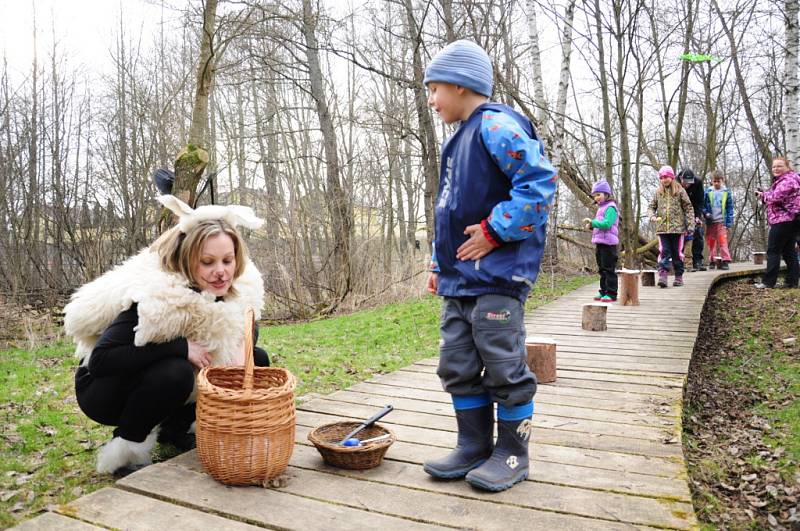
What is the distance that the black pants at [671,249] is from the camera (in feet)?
31.5

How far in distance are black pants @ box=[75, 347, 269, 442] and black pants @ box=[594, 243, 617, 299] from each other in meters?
6.49

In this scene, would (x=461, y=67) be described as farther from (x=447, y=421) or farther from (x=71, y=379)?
(x=71, y=379)

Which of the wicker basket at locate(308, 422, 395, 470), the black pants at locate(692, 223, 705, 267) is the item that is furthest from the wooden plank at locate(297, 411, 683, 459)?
the black pants at locate(692, 223, 705, 267)

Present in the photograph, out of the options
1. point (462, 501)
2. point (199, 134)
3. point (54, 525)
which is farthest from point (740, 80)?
point (54, 525)

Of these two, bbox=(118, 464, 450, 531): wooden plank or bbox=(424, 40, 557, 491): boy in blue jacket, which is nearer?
bbox=(118, 464, 450, 531): wooden plank

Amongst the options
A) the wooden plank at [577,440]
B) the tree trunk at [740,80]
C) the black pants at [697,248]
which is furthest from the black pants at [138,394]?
the tree trunk at [740,80]

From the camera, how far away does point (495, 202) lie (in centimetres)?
264

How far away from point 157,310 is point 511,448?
5.27ft

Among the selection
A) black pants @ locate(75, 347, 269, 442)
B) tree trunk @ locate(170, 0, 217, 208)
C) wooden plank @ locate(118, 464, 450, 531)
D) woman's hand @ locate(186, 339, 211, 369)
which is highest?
tree trunk @ locate(170, 0, 217, 208)

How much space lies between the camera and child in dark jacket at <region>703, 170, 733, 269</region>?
11.9m

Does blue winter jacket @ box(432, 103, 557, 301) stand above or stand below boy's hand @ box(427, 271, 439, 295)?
above

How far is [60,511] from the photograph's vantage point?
2.32 meters

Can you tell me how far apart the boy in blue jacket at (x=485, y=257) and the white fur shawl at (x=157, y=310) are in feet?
3.30

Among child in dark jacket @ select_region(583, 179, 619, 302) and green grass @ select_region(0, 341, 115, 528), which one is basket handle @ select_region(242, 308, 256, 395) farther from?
child in dark jacket @ select_region(583, 179, 619, 302)
